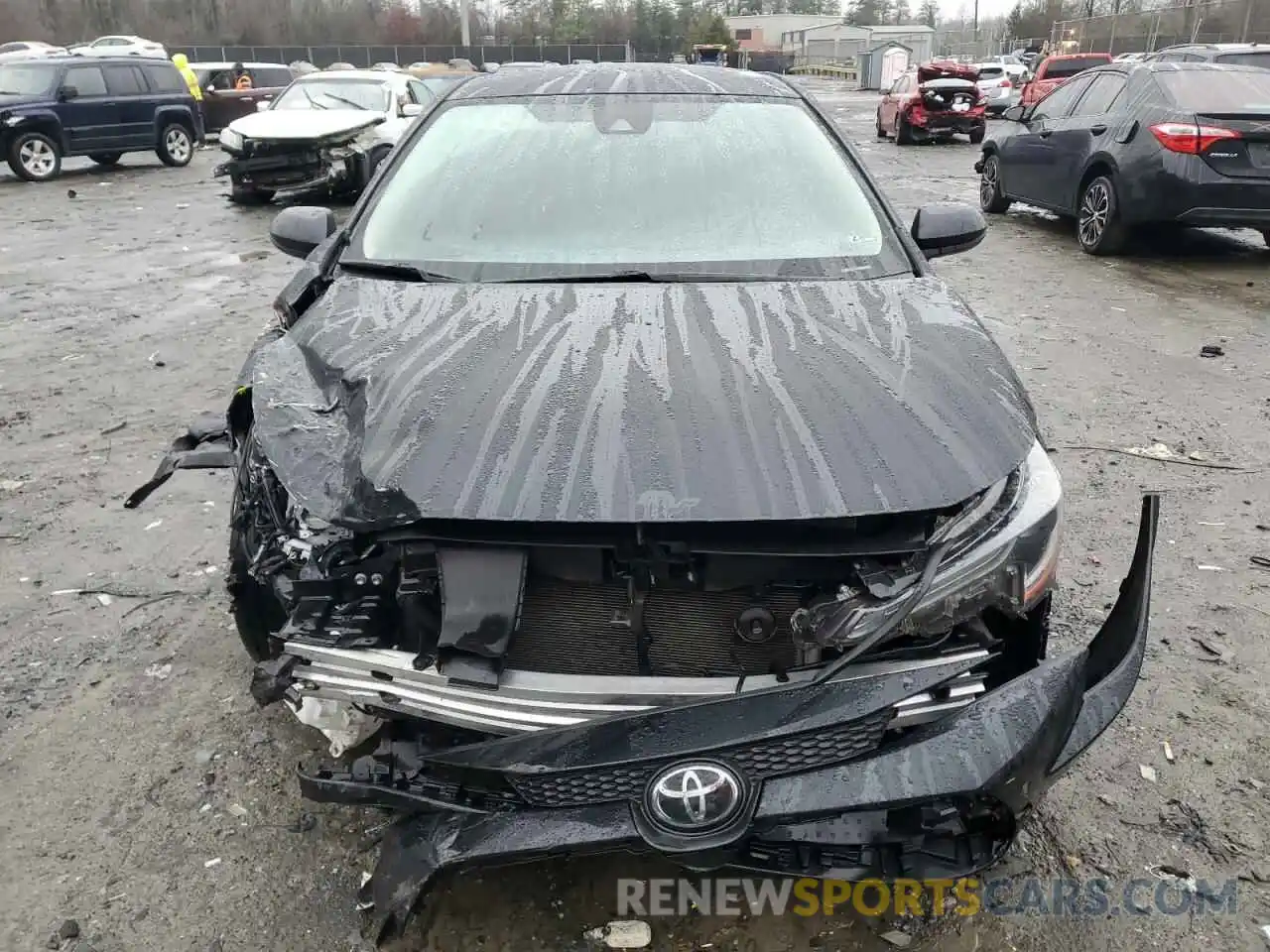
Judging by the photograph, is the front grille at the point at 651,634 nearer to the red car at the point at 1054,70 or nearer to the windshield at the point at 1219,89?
the windshield at the point at 1219,89

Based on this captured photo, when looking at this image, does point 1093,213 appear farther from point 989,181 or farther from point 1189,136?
point 989,181

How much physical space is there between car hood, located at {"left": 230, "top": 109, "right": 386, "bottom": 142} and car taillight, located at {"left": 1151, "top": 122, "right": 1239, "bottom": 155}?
8326 mm

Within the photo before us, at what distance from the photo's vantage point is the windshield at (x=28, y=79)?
44.0 feet

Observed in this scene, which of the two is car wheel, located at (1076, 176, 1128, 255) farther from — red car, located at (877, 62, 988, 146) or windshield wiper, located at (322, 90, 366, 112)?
red car, located at (877, 62, 988, 146)

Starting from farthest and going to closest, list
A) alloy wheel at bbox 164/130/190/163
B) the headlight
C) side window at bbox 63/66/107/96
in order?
alloy wheel at bbox 164/130/190/163 → side window at bbox 63/66/107/96 → the headlight

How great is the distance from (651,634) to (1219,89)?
321 inches

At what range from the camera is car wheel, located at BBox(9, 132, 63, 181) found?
524 inches

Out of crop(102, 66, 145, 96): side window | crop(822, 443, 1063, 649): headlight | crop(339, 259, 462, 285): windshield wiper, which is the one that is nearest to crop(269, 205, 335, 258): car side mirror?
crop(339, 259, 462, 285): windshield wiper

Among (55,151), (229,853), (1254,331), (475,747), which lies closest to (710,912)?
(475,747)

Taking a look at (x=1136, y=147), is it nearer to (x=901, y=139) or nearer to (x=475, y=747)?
(x=475, y=747)

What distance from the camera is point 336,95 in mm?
11938

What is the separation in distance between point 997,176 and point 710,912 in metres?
10.0

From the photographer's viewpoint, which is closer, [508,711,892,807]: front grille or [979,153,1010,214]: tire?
[508,711,892,807]: front grille

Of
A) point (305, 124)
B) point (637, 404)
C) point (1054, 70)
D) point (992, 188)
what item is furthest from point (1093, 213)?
point (1054, 70)
